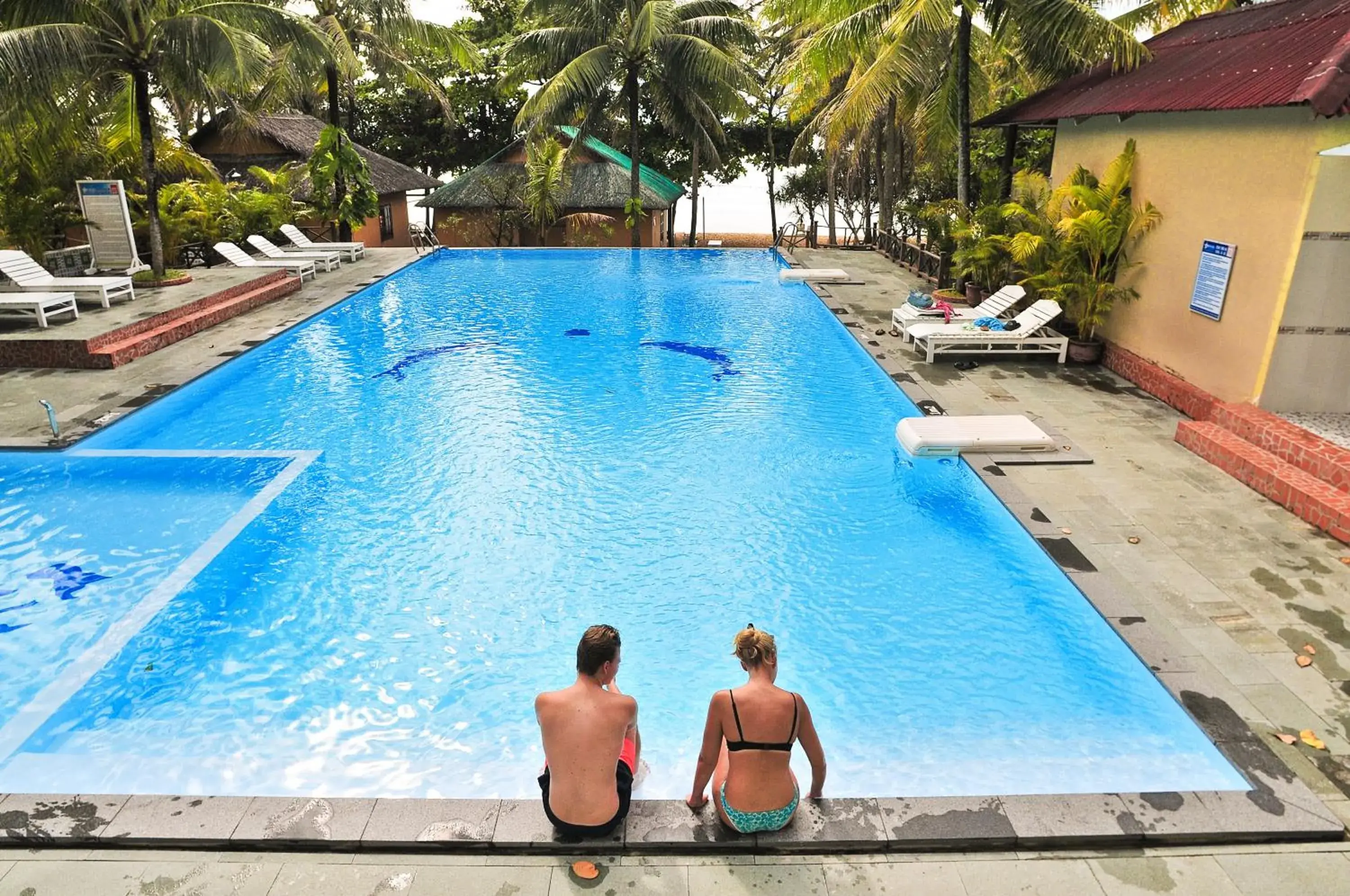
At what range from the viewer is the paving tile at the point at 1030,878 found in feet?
12.3

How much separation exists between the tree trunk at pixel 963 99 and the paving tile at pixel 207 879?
1497 centimetres

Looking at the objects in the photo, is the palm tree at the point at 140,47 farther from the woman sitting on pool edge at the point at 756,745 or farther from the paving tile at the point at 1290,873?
the paving tile at the point at 1290,873

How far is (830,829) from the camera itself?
13.4 ft

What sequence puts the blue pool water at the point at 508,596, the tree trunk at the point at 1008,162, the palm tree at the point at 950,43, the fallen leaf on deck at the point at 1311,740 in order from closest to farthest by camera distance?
the fallen leaf on deck at the point at 1311,740 < the blue pool water at the point at 508,596 < the palm tree at the point at 950,43 < the tree trunk at the point at 1008,162

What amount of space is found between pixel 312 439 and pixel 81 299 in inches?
319

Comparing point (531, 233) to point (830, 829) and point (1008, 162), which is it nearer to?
point (1008, 162)

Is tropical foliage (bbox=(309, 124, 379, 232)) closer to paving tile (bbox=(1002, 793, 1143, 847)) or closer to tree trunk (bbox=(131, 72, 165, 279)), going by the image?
tree trunk (bbox=(131, 72, 165, 279))

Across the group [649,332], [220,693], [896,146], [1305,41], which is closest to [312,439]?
[220,693]

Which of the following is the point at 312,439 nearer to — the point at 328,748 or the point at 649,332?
the point at 328,748

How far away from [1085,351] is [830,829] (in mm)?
10139

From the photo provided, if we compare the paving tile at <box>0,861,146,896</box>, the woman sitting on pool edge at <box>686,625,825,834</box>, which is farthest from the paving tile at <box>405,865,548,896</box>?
the paving tile at <box>0,861,146,896</box>

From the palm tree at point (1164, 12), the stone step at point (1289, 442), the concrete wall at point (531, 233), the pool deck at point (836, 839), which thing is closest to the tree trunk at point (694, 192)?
the concrete wall at point (531, 233)

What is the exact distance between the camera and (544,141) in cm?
2700

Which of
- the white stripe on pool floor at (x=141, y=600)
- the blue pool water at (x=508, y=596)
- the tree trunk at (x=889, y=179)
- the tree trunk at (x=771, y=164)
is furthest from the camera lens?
→ the tree trunk at (x=771, y=164)
